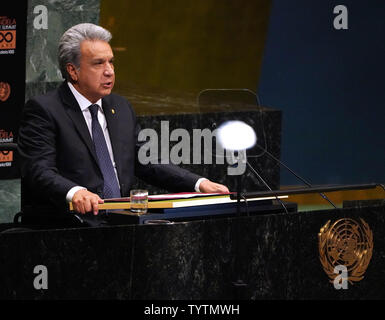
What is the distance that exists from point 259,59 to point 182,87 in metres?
0.84

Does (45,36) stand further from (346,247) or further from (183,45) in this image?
(346,247)

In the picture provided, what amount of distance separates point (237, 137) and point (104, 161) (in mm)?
587

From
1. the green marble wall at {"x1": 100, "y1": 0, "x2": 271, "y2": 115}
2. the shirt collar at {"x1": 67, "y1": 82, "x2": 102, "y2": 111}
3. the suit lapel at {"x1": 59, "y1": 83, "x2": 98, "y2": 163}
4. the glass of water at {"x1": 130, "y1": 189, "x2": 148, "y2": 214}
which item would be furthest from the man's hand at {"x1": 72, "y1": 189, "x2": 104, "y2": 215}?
the green marble wall at {"x1": 100, "y1": 0, "x2": 271, "y2": 115}

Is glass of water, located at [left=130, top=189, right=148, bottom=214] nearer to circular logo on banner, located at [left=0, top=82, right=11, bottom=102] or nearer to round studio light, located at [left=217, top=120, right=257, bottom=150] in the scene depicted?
round studio light, located at [left=217, top=120, right=257, bottom=150]

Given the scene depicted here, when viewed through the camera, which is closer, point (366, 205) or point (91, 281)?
point (91, 281)

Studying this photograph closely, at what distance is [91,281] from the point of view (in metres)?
3.62

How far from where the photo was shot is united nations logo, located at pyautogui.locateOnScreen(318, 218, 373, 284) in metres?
4.00

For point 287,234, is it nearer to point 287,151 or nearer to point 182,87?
point 182,87

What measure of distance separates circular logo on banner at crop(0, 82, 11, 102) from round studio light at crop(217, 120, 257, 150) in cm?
237

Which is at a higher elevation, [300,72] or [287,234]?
[300,72]

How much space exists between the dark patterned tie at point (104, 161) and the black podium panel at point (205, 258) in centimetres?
74
